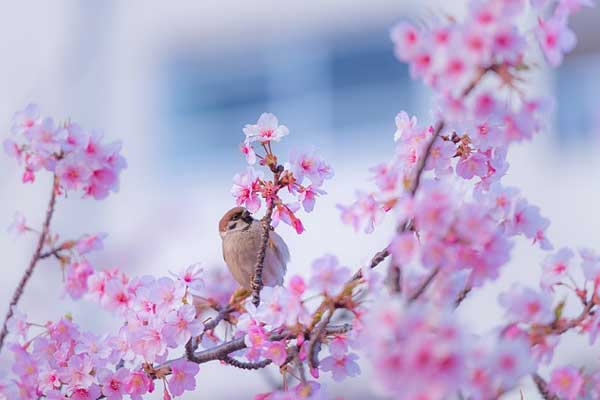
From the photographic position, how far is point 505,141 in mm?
1516

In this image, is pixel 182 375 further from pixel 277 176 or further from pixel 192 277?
pixel 277 176

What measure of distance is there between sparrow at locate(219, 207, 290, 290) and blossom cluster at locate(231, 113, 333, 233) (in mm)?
1154

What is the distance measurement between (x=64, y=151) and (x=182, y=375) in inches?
17.7

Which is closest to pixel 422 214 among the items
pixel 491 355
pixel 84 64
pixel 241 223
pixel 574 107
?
pixel 491 355

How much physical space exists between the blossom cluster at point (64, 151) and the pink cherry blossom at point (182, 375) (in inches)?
14.6

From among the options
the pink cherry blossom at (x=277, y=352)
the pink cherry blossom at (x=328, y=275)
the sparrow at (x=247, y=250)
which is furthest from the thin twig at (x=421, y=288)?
the sparrow at (x=247, y=250)

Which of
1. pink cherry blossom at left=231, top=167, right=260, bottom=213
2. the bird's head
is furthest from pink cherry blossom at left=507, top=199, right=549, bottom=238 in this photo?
the bird's head

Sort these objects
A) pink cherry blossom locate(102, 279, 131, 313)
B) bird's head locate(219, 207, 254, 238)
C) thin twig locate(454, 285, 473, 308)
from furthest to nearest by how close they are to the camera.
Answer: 1. bird's head locate(219, 207, 254, 238)
2. pink cherry blossom locate(102, 279, 131, 313)
3. thin twig locate(454, 285, 473, 308)

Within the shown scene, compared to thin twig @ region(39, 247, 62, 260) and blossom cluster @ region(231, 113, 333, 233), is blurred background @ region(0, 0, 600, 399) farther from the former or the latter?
blossom cluster @ region(231, 113, 333, 233)

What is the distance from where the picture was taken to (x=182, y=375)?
1.96m

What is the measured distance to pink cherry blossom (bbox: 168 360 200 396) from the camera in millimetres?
1963

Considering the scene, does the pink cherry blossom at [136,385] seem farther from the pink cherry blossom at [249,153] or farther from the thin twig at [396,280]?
the thin twig at [396,280]

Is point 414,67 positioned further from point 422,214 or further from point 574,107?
point 574,107

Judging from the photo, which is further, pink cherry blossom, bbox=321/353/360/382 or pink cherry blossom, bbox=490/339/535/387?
pink cherry blossom, bbox=321/353/360/382
